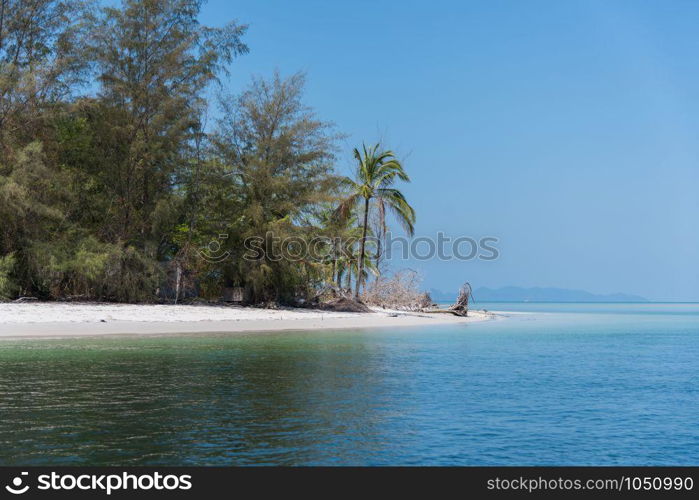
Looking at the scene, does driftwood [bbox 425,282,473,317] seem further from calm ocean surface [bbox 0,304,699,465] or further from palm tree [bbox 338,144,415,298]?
calm ocean surface [bbox 0,304,699,465]

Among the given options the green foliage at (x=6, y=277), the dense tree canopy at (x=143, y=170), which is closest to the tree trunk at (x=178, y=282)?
the dense tree canopy at (x=143, y=170)

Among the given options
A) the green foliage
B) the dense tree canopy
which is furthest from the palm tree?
the green foliage

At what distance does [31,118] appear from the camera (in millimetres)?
26203

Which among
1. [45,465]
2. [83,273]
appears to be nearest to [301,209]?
[83,273]

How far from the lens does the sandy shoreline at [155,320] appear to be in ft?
66.9

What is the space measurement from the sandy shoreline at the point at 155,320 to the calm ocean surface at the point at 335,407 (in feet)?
11.5

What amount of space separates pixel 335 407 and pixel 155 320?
1607 centimetres

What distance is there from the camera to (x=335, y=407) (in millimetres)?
9109

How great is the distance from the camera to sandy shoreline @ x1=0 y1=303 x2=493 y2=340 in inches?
803

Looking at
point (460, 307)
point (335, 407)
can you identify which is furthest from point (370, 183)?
point (335, 407)

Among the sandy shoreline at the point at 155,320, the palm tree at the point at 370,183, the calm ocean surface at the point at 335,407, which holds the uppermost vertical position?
the palm tree at the point at 370,183

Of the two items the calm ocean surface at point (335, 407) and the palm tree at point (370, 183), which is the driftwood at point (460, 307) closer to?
the palm tree at point (370, 183)

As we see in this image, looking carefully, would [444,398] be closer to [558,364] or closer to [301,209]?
[558,364]

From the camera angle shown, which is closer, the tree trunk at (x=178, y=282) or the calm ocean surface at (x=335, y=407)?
the calm ocean surface at (x=335, y=407)
